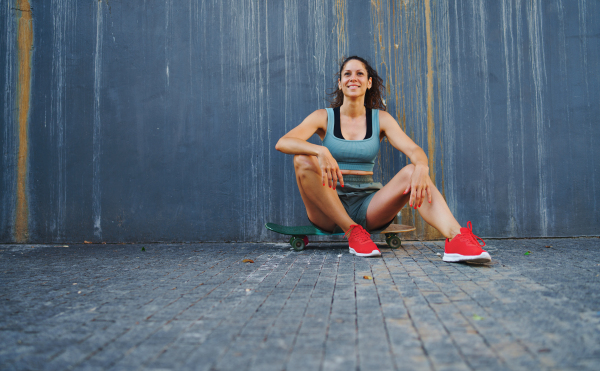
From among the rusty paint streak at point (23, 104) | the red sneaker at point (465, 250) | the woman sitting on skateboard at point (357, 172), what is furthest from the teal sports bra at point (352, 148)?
the rusty paint streak at point (23, 104)

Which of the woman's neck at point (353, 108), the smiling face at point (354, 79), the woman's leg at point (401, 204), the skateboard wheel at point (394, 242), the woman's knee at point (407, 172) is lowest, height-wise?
the skateboard wheel at point (394, 242)

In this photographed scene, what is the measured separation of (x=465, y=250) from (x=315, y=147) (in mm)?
1200

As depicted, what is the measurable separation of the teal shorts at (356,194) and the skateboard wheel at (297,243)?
31cm

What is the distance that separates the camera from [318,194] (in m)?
2.82

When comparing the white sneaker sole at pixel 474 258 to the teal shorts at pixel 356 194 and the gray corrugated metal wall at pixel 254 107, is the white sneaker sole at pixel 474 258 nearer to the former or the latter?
the teal shorts at pixel 356 194

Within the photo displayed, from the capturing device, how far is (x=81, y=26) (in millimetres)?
3934

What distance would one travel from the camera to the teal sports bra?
10.1 ft

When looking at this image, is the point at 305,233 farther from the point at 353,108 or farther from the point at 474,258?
the point at 474,258

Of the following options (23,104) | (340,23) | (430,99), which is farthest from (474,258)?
(23,104)

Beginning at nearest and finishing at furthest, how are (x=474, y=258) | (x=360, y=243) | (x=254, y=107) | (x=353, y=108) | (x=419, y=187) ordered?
(x=474, y=258) < (x=419, y=187) < (x=360, y=243) < (x=353, y=108) < (x=254, y=107)

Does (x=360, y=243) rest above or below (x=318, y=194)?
below

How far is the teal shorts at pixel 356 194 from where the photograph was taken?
3031mm

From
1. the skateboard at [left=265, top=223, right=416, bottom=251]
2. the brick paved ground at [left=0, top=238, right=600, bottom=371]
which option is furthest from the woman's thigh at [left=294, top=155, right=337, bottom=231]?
the brick paved ground at [left=0, top=238, right=600, bottom=371]

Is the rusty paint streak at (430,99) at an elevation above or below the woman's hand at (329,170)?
above
